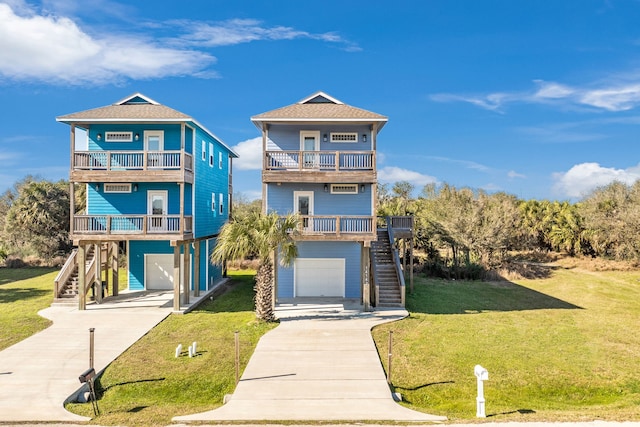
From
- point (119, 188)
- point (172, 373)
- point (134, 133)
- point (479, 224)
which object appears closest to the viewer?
point (172, 373)

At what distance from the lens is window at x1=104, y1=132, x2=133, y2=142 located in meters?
20.0

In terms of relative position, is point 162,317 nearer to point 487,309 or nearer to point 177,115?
point 177,115

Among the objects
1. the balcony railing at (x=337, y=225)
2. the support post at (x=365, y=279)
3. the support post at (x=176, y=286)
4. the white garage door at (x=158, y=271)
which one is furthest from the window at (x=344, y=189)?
the white garage door at (x=158, y=271)

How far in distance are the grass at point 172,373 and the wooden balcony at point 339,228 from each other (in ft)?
14.2

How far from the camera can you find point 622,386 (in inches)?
424

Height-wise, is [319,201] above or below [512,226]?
above

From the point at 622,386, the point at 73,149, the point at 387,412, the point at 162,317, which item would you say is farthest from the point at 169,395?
the point at 73,149

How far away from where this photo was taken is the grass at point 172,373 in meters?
9.12

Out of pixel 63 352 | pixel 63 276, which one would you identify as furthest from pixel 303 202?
pixel 63 276

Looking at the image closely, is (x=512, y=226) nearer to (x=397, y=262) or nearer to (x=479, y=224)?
(x=479, y=224)

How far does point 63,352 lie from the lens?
12.5m

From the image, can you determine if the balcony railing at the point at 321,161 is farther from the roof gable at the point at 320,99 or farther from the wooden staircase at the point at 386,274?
the wooden staircase at the point at 386,274

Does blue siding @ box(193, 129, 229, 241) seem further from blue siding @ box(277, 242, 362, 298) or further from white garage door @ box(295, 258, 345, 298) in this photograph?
white garage door @ box(295, 258, 345, 298)

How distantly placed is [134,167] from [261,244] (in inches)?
296
